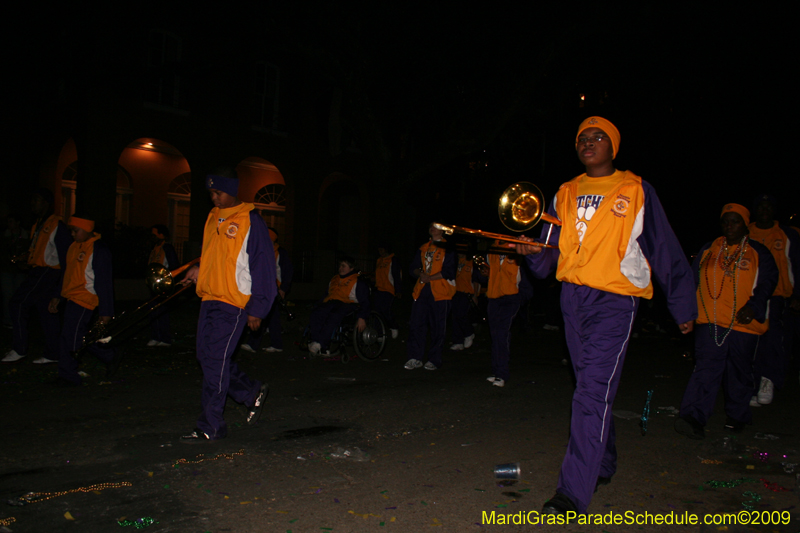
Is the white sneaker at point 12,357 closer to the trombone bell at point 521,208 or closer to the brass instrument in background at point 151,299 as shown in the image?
the brass instrument in background at point 151,299

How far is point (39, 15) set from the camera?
16156mm

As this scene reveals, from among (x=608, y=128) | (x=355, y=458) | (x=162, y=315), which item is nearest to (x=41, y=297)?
(x=162, y=315)

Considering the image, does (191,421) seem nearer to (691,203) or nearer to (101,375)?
(101,375)

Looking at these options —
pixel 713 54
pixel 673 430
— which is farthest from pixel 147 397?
pixel 713 54

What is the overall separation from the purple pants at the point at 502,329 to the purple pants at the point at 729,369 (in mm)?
2307

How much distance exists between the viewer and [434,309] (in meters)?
9.04

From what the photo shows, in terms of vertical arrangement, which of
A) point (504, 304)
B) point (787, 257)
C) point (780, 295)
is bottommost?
point (504, 304)

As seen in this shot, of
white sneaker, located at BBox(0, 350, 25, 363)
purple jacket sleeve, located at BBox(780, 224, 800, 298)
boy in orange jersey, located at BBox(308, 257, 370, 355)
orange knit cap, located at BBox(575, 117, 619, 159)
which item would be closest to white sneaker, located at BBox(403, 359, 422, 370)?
boy in orange jersey, located at BBox(308, 257, 370, 355)

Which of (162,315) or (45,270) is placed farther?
(162,315)

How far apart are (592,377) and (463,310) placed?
7517mm

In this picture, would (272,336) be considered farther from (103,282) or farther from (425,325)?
(103,282)

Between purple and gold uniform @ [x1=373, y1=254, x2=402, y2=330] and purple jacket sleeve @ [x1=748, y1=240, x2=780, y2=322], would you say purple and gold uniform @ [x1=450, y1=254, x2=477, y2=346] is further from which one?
purple jacket sleeve @ [x1=748, y1=240, x2=780, y2=322]

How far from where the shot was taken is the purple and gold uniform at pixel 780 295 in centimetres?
691

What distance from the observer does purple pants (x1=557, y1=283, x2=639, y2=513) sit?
12.2 feet
